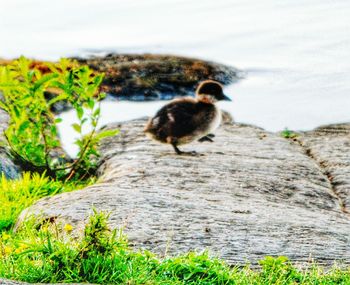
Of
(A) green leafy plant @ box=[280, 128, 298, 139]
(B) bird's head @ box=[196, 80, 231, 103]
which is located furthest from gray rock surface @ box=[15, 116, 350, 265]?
(B) bird's head @ box=[196, 80, 231, 103]

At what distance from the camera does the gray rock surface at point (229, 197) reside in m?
6.39

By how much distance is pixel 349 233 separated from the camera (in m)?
7.12

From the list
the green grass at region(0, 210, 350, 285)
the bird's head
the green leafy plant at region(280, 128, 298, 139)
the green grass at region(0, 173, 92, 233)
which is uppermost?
the bird's head

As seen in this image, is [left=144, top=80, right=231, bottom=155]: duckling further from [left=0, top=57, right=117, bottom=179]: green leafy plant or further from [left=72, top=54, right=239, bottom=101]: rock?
[left=72, top=54, right=239, bottom=101]: rock

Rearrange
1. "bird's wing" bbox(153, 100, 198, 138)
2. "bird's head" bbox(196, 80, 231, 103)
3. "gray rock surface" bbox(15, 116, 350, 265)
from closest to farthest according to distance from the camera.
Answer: "gray rock surface" bbox(15, 116, 350, 265)
"bird's wing" bbox(153, 100, 198, 138)
"bird's head" bbox(196, 80, 231, 103)

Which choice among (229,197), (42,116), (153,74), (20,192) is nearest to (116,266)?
(229,197)

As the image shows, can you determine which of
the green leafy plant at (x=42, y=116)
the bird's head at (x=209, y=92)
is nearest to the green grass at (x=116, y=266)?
the green leafy plant at (x=42, y=116)

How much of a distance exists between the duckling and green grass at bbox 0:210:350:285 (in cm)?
357

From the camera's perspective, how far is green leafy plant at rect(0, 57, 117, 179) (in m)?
8.63

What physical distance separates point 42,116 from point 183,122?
5.68 ft

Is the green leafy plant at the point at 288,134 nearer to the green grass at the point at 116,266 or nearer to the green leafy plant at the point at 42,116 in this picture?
the green leafy plant at the point at 42,116

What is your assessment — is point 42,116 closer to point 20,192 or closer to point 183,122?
point 20,192

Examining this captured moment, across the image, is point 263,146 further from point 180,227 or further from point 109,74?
point 109,74

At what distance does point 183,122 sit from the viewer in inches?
373
